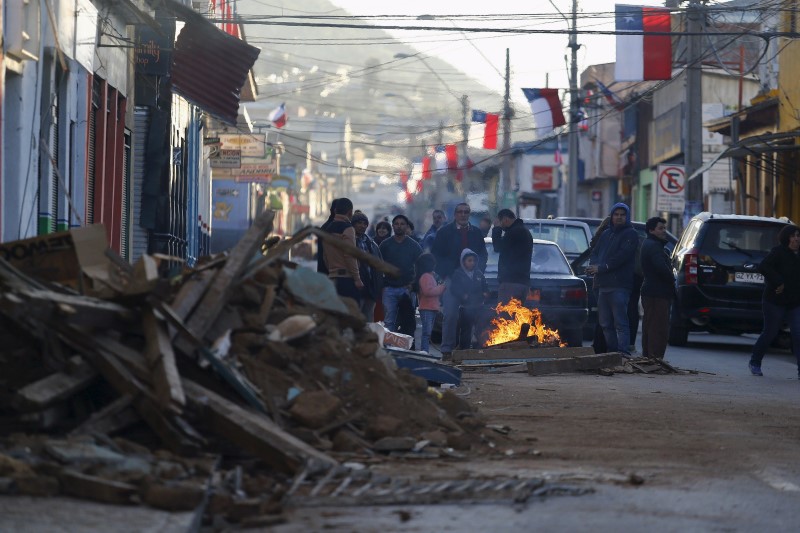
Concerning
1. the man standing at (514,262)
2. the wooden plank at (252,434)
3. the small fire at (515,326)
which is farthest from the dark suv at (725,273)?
the wooden plank at (252,434)

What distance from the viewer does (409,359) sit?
493 inches

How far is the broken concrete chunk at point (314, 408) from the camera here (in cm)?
856

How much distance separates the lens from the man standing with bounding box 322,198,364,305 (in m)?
15.8

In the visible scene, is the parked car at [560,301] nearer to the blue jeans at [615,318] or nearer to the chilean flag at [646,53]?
the blue jeans at [615,318]

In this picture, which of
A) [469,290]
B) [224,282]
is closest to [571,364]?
[469,290]

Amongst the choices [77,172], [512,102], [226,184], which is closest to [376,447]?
[77,172]

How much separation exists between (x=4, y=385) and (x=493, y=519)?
3.15m

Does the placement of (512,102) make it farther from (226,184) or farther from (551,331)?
(551,331)

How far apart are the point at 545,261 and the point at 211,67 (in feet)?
19.5

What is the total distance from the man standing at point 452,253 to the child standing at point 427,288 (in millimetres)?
212

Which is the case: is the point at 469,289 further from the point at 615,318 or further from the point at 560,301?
the point at 560,301

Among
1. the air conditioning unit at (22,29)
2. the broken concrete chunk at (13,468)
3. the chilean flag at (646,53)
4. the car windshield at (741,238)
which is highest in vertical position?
the chilean flag at (646,53)

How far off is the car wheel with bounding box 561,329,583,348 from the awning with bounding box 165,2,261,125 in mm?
6069

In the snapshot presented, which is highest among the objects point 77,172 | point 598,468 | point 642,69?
point 642,69
